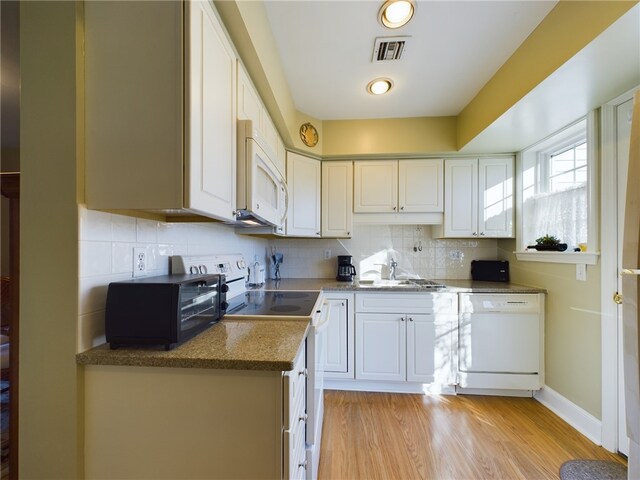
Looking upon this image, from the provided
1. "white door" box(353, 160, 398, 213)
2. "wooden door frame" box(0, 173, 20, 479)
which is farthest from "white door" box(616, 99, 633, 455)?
"wooden door frame" box(0, 173, 20, 479)

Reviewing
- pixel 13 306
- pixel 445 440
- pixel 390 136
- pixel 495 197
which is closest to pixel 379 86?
pixel 390 136

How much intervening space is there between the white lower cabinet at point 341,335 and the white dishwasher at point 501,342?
2.99 ft

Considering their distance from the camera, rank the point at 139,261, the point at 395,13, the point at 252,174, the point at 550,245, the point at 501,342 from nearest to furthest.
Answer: the point at 139,261
the point at 252,174
the point at 395,13
the point at 550,245
the point at 501,342

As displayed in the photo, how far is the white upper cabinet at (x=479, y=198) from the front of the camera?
2.49m

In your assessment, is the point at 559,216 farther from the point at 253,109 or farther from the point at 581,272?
the point at 253,109

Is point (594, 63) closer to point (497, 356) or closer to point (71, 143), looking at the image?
point (497, 356)

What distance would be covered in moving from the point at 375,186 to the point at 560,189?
1.46 metres

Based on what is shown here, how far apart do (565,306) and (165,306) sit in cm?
256

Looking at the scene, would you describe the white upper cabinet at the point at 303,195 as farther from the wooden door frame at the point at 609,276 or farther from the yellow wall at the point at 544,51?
the wooden door frame at the point at 609,276

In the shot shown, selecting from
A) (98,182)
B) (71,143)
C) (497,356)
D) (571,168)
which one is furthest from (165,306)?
(571,168)

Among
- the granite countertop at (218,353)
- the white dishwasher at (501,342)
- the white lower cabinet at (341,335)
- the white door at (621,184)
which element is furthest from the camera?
the white lower cabinet at (341,335)

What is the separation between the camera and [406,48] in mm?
1639

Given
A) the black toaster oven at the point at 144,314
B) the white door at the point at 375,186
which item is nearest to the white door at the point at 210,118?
the black toaster oven at the point at 144,314

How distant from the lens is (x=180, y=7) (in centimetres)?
84
